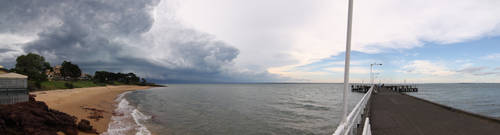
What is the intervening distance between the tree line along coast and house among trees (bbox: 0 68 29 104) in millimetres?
25500

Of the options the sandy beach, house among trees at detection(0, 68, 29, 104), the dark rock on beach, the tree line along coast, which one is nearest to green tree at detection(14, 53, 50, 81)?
the tree line along coast

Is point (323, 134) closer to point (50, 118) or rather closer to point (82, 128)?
point (82, 128)

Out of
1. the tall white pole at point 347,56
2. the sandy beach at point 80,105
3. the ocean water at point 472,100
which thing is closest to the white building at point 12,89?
the sandy beach at point 80,105

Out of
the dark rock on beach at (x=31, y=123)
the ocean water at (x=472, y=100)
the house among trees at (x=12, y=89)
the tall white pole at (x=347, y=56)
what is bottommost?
the ocean water at (x=472, y=100)

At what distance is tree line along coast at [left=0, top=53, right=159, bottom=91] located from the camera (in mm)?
36728

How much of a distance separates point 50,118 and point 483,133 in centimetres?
1635

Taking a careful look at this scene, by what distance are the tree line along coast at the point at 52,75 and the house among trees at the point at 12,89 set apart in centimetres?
2550

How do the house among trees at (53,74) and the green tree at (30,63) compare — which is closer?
the green tree at (30,63)

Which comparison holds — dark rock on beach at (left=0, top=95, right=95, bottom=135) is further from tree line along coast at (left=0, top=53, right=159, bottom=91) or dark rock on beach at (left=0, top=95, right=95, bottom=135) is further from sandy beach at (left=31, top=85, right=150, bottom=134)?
tree line along coast at (left=0, top=53, right=159, bottom=91)

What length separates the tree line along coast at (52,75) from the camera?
120 ft

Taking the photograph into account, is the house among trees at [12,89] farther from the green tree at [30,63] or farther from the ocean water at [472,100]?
the green tree at [30,63]

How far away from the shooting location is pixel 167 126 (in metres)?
12.7

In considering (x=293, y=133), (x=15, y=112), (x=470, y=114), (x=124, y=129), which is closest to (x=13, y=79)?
(x=15, y=112)

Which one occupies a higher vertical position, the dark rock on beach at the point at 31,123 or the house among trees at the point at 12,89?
the house among trees at the point at 12,89
